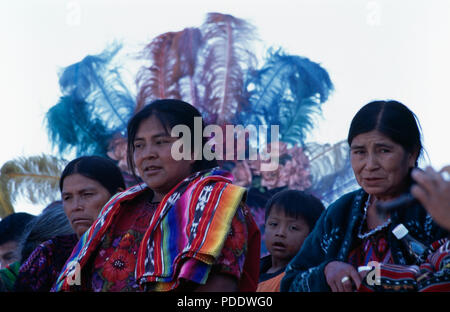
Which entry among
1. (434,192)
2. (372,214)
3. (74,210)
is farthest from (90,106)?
(434,192)

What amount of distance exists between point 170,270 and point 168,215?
0.97ft

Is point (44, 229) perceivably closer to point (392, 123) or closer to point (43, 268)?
point (43, 268)

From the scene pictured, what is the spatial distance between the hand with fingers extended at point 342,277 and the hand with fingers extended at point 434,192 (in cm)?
63

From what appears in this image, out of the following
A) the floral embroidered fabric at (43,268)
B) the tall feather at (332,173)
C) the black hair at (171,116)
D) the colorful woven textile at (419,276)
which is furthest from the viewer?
the tall feather at (332,173)

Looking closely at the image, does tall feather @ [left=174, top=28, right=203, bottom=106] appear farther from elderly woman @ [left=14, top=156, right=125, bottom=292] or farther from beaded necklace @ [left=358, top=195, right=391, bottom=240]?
beaded necklace @ [left=358, top=195, right=391, bottom=240]

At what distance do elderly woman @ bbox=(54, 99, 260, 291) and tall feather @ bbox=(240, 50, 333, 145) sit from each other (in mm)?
4287

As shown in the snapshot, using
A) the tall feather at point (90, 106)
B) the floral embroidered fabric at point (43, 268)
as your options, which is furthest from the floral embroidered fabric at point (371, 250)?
the tall feather at point (90, 106)

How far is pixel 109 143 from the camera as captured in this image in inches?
317

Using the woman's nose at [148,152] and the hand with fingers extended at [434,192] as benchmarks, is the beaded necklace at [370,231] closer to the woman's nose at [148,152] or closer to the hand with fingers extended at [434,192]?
the hand with fingers extended at [434,192]

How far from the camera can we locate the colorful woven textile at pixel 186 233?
9.34ft

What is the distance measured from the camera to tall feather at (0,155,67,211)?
310 inches

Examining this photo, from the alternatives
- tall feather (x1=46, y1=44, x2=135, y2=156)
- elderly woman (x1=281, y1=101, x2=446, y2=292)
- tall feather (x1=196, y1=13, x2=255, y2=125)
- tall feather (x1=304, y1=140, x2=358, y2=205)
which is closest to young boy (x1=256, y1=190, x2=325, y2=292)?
elderly woman (x1=281, y1=101, x2=446, y2=292)
